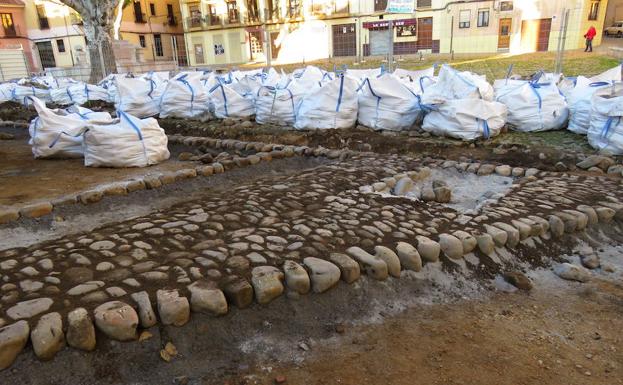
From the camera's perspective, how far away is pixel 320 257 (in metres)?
2.81

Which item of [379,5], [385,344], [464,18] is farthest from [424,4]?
[385,344]

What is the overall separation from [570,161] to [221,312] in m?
4.46

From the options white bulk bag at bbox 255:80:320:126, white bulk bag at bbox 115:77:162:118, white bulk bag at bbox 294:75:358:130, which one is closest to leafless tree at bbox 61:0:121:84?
white bulk bag at bbox 115:77:162:118

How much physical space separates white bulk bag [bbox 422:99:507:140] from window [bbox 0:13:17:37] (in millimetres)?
33980

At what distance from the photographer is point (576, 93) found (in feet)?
21.5

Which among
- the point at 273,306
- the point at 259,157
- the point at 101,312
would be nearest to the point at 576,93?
the point at 259,157

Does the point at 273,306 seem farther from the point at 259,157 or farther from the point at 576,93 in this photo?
the point at 576,93

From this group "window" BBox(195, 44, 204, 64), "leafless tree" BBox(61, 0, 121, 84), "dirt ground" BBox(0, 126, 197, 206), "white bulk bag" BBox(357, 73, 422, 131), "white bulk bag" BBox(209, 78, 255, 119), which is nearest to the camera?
"dirt ground" BBox(0, 126, 197, 206)

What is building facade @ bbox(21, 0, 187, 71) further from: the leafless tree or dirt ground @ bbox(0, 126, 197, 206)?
dirt ground @ bbox(0, 126, 197, 206)

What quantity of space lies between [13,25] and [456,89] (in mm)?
34148

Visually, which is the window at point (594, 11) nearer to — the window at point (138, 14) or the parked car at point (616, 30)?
the parked car at point (616, 30)

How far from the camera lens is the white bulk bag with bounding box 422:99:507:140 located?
Answer: 20.5 ft

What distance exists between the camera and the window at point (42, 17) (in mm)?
31297

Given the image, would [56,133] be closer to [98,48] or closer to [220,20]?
[98,48]
